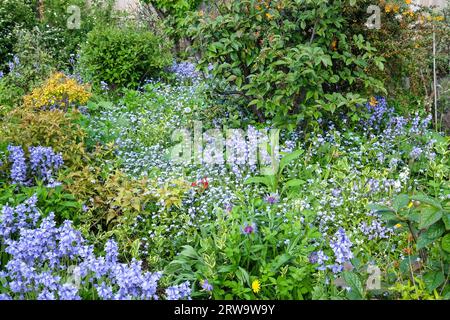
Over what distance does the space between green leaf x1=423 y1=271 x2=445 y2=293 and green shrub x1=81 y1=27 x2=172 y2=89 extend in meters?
5.11

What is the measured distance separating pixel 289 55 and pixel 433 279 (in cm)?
259

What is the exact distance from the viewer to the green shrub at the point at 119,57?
736 cm

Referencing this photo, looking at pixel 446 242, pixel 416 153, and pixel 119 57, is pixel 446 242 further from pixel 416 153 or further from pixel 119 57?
pixel 119 57

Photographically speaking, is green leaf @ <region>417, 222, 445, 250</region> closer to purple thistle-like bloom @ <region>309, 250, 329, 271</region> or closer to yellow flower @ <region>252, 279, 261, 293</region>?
purple thistle-like bloom @ <region>309, 250, 329, 271</region>

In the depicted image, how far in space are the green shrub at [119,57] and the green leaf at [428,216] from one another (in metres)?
5.15

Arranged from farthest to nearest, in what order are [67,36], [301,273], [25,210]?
[67,36]
[25,210]
[301,273]

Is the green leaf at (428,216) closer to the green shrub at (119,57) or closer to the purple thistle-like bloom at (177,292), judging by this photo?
the purple thistle-like bloom at (177,292)

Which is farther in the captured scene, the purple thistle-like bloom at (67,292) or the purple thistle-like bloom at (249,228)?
the purple thistle-like bloom at (249,228)

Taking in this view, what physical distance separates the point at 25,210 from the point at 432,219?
233 cm

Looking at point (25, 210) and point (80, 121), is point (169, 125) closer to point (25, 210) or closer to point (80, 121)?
point (80, 121)

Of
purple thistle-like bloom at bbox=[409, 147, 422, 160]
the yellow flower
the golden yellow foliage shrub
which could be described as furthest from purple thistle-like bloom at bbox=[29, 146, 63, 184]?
purple thistle-like bloom at bbox=[409, 147, 422, 160]

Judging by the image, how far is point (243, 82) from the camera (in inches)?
225

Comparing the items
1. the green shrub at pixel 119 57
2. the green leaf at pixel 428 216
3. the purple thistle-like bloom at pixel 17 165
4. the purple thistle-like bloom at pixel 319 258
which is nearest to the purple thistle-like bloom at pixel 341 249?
the purple thistle-like bloom at pixel 319 258
